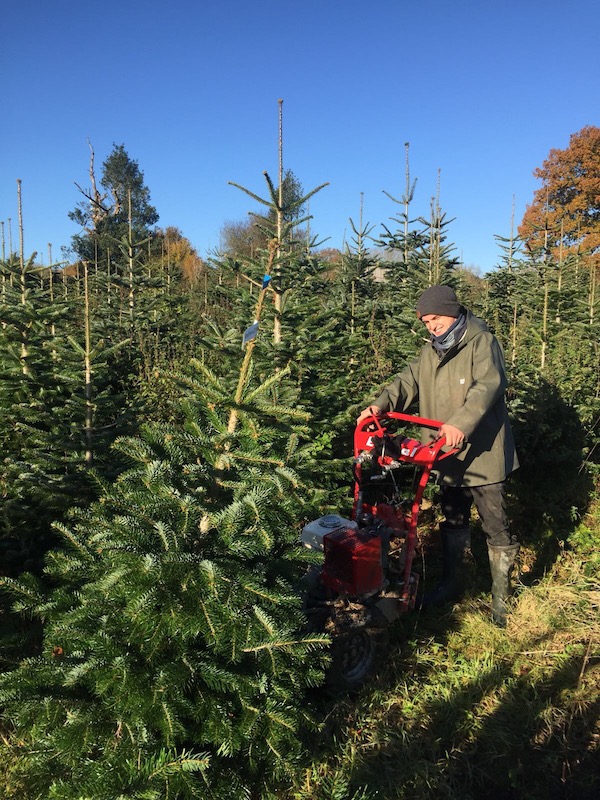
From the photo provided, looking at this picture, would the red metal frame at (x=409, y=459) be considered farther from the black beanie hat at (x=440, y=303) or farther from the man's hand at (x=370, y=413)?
the black beanie hat at (x=440, y=303)

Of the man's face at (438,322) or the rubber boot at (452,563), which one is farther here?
the rubber boot at (452,563)

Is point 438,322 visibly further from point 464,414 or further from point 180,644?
point 180,644

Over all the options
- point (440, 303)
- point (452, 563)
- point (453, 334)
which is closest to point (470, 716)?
point (452, 563)

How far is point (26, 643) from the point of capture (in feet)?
9.61

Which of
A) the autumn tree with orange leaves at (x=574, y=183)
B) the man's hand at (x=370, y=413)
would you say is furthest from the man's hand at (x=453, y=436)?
the autumn tree with orange leaves at (x=574, y=183)

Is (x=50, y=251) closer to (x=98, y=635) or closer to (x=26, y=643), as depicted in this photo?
(x=26, y=643)

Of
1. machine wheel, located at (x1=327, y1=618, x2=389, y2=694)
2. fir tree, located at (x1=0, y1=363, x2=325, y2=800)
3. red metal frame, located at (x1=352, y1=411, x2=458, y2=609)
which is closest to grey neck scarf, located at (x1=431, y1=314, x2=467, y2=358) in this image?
red metal frame, located at (x1=352, y1=411, x2=458, y2=609)

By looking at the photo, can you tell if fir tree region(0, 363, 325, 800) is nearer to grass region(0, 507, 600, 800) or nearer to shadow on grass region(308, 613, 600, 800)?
grass region(0, 507, 600, 800)

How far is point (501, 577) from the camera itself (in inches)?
144

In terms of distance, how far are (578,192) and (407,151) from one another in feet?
74.7

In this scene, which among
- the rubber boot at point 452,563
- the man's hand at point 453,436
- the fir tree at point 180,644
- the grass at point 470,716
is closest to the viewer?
the fir tree at point 180,644

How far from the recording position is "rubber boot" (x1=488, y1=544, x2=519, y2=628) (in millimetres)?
3641

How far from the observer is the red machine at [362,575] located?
115 inches

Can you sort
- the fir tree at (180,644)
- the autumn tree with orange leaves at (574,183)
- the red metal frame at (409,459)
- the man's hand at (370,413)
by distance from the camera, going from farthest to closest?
the autumn tree with orange leaves at (574,183)
the man's hand at (370,413)
the red metal frame at (409,459)
the fir tree at (180,644)
